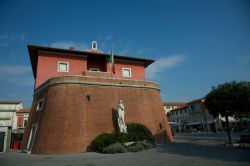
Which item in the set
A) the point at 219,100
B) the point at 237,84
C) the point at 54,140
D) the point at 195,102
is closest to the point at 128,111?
the point at 54,140

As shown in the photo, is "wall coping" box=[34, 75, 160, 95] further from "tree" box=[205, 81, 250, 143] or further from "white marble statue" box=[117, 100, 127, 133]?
"tree" box=[205, 81, 250, 143]

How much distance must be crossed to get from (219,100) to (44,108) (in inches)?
681

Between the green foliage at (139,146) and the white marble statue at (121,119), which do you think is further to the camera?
the white marble statue at (121,119)

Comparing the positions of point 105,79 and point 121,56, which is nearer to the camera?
point 105,79

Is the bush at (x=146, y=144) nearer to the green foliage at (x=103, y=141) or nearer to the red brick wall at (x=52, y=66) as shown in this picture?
the green foliage at (x=103, y=141)

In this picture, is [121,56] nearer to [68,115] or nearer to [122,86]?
[122,86]

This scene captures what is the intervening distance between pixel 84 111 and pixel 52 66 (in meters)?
8.73

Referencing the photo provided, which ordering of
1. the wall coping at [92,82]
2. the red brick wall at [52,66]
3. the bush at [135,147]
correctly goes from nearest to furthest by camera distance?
1. the bush at [135,147]
2. the wall coping at [92,82]
3. the red brick wall at [52,66]

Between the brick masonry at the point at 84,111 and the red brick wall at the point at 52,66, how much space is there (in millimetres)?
1776

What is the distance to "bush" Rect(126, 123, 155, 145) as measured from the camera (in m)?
18.8

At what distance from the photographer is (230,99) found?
19.9m

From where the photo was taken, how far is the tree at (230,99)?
19.4 m

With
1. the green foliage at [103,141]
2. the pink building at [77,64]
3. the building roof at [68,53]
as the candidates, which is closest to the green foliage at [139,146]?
the green foliage at [103,141]

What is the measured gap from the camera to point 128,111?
2198cm
